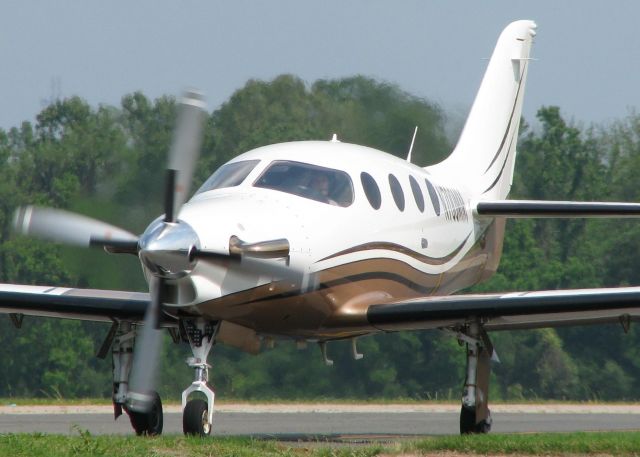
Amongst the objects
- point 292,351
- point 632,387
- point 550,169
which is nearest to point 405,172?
point 292,351

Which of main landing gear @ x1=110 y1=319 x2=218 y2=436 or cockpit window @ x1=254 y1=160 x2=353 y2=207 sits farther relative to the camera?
cockpit window @ x1=254 y1=160 x2=353 y2=207

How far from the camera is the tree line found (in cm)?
3803

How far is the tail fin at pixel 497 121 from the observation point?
2175 centimetres

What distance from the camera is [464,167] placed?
21359mm

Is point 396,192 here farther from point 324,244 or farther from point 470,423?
point 470,423

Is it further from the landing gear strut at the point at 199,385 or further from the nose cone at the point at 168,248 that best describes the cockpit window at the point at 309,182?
the nose cone at the point at 168,248

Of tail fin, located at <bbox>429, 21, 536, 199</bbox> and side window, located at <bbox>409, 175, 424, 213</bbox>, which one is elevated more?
→ tail fin, located at <bbox>429, 21, 536, 199</bbox>

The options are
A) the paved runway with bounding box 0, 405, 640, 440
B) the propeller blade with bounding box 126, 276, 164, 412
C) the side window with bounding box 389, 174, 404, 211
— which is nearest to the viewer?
the propeller blade with bounding box 126, 276, 164, 412

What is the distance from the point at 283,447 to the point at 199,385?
160 cm

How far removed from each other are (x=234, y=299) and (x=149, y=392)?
4.37 ft

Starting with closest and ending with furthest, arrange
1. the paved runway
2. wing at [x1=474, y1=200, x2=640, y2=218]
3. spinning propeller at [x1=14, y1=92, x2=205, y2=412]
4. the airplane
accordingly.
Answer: spinning propeller at [x1=14, y1=92, x2=205, y2=412] < the airplane < the paved runway < wing at [x1=474, y1=200, x2=640, y2=218]

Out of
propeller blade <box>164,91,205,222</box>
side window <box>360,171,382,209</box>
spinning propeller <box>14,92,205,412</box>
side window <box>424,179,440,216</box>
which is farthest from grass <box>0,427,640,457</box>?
side window <box>424,179,440,216</box>

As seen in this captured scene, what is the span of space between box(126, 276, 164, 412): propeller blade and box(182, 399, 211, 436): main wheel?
40 centimetres

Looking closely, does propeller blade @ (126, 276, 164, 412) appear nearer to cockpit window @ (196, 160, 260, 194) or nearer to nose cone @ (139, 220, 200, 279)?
nose cone @ (139, 220, 200, 279)
